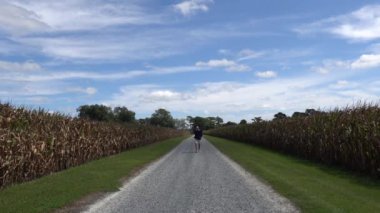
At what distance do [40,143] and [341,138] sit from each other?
509 inches

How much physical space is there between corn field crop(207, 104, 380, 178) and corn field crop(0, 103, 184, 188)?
12031 mm

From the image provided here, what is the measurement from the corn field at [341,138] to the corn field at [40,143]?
39.5ft

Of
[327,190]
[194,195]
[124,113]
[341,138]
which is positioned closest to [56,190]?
[194,195]

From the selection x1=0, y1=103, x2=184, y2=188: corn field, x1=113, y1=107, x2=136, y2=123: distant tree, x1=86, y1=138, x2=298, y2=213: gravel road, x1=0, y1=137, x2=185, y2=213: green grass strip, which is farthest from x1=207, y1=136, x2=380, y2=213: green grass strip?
x1=113, y1=107, x2=136, y2=123: distant tree

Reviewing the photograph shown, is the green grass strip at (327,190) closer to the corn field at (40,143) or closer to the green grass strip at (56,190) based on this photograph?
the green grass strip at (56,190)

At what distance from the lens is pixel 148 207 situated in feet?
38.0

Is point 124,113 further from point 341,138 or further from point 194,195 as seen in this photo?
point 194,195

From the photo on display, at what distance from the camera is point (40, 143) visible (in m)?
19.2

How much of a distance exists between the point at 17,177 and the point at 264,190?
831 cm

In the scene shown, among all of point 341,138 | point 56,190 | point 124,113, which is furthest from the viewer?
point 124,113

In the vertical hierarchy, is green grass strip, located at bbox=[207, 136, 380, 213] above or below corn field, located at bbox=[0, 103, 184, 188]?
below

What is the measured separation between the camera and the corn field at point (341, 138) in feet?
61.6

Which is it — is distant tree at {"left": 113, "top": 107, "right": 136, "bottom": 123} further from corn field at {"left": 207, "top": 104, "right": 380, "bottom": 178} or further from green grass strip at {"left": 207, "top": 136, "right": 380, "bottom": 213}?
green grass strip at {"left": 207, "top": 136, "right": 380, "bottom": 213}

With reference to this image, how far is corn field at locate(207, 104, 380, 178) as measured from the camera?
18.8m
